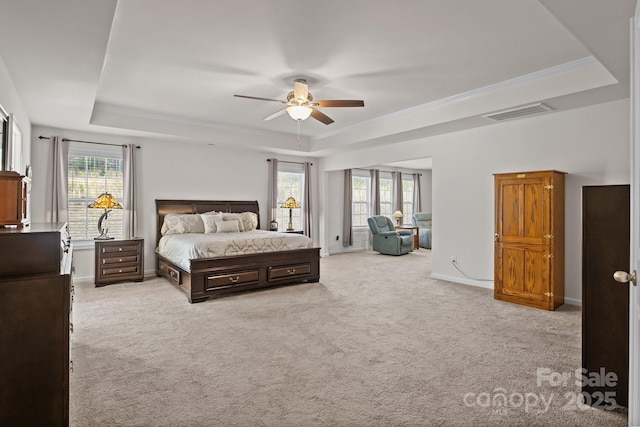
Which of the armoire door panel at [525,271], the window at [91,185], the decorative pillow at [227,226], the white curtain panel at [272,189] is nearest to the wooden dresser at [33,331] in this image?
the decorative pillow at [227,226]

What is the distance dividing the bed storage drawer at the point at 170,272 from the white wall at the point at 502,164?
13.4 feet

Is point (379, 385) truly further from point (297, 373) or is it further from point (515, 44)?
point (515, 44)

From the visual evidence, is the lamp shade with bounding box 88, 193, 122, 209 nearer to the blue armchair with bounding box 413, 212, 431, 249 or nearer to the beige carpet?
the beige carpet

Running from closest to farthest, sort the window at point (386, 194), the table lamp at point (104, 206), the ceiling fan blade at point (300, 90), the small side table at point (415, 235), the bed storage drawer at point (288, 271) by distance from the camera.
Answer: the ceiling fan blade at point (300, 90) → the bed storage drawer at point (288, 271) → the table lamp at point (104, 206) → the small side table at point (415, 235) → the window at point (386, 194)

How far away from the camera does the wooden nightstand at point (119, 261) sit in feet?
17.8

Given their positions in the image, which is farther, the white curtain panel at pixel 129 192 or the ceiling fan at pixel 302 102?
the white curtain panel at pixel 129 192

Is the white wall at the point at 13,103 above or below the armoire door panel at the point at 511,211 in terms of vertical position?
above

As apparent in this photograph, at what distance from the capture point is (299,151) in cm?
753

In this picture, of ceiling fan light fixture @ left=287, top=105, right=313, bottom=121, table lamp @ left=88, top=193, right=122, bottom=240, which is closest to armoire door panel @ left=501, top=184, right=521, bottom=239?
ceiling fan light fixture @ left=287, top=105, right=313, bottom=121


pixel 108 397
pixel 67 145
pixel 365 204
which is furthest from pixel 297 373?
pixel 365 204

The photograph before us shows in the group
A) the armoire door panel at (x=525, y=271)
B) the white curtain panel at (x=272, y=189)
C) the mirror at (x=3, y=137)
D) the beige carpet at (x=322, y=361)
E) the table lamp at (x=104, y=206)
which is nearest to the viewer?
the beige carpet at (x=322, y=361)

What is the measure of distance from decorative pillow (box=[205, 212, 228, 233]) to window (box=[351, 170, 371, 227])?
4.24 meters

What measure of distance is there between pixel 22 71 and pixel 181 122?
2808 millimetres

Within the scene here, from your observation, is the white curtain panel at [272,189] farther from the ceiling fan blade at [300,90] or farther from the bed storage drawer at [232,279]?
the ceiling fan blade at [300,90]
